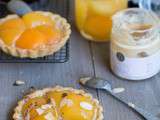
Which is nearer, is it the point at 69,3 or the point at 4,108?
the point at 4,108

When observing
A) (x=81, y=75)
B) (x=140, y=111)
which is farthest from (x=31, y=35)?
(x=140, y=111)

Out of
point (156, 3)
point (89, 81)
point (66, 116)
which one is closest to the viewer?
point (66, 116)

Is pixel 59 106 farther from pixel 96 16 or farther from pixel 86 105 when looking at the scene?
pixel 96 16

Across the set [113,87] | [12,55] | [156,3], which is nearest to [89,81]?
[113,87]

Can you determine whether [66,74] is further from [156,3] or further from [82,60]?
[156,3]

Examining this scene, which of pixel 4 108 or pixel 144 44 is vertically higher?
pixel 144 44

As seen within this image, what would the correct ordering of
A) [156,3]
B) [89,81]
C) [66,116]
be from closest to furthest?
1. [66,116]
2. [89,81]
3. [156,3]

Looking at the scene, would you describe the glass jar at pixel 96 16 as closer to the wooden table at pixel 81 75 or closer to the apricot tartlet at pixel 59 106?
the wooden table at pixel 81 75

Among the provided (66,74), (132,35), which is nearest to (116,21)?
(132,35)
